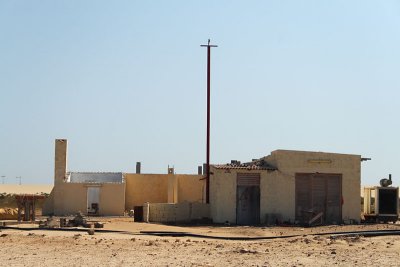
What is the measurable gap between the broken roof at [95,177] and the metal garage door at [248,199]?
11.8 m

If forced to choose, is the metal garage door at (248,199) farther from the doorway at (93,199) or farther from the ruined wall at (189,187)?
the doorway at (93,199)

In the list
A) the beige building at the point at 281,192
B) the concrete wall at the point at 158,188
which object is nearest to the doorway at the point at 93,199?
the concrete wall at the point at 158,188

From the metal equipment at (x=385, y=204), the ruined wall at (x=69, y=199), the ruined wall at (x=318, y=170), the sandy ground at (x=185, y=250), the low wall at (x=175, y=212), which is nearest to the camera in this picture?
the sandy ground at (x=185, y=250)

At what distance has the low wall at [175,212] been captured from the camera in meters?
37.4

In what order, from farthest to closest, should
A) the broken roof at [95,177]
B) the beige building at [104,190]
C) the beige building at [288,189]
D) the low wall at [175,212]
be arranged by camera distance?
the broken roof at [95,177] < the beige building at [104,190] < the low wall at [175,212] < the beige building at [288,189]

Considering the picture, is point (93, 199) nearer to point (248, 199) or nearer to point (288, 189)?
point (248, 199)

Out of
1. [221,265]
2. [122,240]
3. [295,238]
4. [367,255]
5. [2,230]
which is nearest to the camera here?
[221,265]

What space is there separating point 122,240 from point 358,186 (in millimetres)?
17648

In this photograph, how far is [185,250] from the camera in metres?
23.2

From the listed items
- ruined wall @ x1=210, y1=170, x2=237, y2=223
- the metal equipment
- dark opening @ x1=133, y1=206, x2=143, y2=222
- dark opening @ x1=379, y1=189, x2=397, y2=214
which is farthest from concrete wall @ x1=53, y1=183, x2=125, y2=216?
dark opening @ x1=379, y1=189, x2=397, y2=214

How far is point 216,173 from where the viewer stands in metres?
37.3

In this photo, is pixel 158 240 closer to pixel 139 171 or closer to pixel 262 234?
pixel 262 234

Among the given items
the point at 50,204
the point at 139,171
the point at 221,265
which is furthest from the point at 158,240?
the point at 139,171

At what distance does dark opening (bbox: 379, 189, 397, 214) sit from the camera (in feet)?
131
